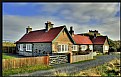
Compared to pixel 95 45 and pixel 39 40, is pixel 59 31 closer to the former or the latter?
pixel 39 40

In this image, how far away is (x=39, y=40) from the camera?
1095 inches

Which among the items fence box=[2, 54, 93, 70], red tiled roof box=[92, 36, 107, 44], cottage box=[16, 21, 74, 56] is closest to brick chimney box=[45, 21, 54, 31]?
cottage box=[16, 21, 74, 56]

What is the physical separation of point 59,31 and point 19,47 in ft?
36.1

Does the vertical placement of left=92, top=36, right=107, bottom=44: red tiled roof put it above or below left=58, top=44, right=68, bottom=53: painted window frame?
above

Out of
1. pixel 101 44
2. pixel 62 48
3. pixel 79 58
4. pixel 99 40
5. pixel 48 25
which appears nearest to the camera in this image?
pixel 79 58

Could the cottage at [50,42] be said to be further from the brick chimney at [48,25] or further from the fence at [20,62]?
the fence at [20,62]

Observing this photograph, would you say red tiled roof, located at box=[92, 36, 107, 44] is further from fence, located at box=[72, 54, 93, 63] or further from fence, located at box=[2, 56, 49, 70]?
fence, located at box=[2, 56, 49, 70]

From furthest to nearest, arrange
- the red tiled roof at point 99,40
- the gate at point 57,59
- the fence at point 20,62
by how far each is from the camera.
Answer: the red tiled roof at point 99,40 < the gate at point 57,59 < the fence at point 20,62

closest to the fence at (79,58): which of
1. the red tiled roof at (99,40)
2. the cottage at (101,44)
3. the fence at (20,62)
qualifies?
the fence at (20,62)

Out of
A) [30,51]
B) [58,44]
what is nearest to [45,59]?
[58,44]

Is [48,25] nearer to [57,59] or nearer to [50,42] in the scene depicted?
[50,42]

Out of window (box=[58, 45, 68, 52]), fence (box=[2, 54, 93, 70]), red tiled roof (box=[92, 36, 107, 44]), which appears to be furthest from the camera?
red tiled roof (box=[92, 36, 107, 44])

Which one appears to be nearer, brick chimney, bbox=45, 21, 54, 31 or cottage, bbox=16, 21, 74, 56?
cottage, bbox=16, 21, 74, 56

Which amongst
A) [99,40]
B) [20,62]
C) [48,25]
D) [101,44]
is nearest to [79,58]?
[20,62]
